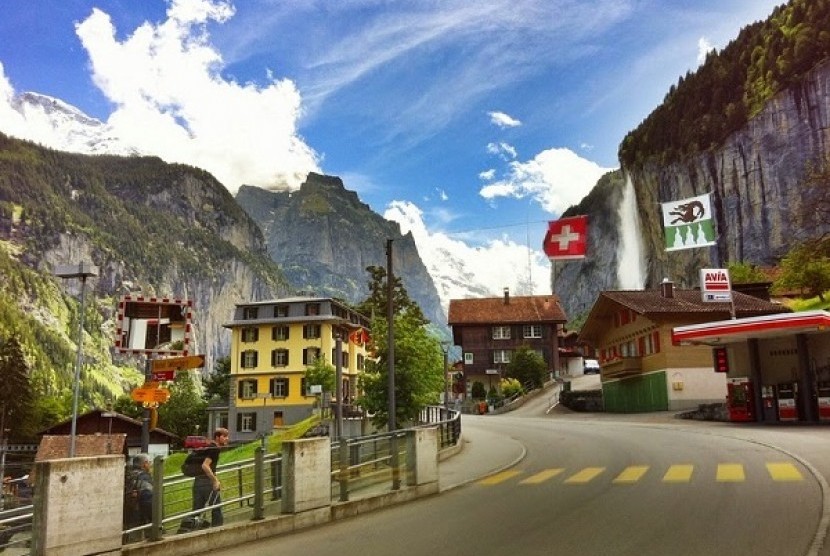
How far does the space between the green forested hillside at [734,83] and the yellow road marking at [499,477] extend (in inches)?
4324

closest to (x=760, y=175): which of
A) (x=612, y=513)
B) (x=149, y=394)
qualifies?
(x=612, y=513)

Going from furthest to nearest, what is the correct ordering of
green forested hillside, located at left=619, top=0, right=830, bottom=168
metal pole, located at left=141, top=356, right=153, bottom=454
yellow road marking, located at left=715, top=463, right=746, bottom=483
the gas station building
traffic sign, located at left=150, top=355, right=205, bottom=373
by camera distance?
green forested hillside, located at left=619, top=0, right=830, bottom=168
the gas station building
yellow road marking, located at left=715, top=463, right=746, bottom=483
traffic sign, located at left=150, top=355, right=205, bottom=373
metal pole, located at left=141, top=356, right=153, bottom=454

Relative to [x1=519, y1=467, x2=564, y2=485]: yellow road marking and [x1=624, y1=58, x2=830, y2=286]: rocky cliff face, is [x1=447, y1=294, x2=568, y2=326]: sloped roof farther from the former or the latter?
[x1=519, y1=467, x2=564, y2=485]: yellow road marking

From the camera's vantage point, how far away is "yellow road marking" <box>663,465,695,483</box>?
1496cm

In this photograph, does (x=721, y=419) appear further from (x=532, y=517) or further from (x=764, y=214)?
(x=764, y=214)

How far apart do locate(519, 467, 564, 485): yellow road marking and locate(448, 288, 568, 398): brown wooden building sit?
67.6 m

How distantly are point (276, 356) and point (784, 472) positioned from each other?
63.9m

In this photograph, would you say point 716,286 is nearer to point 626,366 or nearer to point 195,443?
point 626,366


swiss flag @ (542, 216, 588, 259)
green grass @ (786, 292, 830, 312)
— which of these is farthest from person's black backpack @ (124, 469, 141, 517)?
green grass @ (786, 292, 830, 312)

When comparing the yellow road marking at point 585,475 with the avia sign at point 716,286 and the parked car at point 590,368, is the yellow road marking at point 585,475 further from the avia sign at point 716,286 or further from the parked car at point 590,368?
the parked car at point 590,368

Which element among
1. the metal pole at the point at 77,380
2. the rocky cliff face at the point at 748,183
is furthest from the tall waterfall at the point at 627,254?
the metal pole at the point at 77,380

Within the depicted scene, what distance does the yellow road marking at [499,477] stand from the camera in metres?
17.1

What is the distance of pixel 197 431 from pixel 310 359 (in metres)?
28.1

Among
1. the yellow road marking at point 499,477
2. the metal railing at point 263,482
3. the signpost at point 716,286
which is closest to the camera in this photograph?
the metal railing at point 263,482
